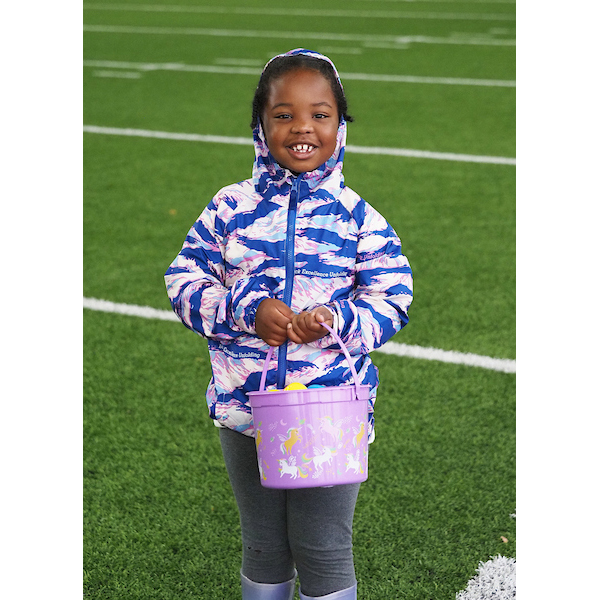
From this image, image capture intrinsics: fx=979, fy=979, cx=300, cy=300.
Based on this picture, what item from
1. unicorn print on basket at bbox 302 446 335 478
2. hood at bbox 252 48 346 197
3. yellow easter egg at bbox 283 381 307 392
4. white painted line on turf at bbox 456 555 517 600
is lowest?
white painted line on turf at bbox 456 555 517 600

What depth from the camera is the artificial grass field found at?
2.75 meters

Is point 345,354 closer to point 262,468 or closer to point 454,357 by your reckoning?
point 262,468

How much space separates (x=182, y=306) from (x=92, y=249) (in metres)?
3.63

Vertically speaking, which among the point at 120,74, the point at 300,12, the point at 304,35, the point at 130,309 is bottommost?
the point at 130,309

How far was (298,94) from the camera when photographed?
6.27 ft

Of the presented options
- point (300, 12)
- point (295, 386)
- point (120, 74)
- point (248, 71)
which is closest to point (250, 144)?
point (248, 71)

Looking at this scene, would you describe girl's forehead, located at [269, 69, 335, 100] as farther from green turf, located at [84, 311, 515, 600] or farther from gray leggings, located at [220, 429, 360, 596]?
green turf, located at [84, 311, 515, 600]

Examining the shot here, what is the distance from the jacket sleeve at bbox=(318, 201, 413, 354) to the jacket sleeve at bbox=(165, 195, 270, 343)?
17cm

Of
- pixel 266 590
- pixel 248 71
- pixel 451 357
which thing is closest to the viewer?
pixel 266 590

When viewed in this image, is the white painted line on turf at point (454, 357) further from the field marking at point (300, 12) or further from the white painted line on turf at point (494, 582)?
the field marking at point (300, 12)

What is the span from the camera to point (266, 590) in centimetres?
215

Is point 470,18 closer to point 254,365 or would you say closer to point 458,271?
point 458,271

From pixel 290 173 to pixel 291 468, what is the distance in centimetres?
59

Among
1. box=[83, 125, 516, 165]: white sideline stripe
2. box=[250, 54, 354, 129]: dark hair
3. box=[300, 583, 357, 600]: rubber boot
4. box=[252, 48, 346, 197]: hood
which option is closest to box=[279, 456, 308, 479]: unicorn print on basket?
box=[300, 583, 357, 600]: rubber boot
